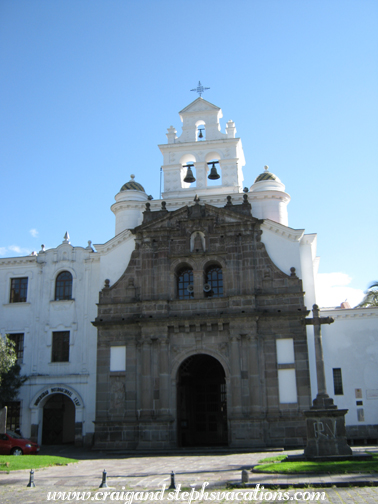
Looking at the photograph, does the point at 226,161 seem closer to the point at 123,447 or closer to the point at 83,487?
the point at 123,447

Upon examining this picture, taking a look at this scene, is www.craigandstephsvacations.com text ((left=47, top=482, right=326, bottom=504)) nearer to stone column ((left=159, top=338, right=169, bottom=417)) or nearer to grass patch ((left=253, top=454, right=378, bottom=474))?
grass patch ((left=253, top=454, right=378, bottom=474))

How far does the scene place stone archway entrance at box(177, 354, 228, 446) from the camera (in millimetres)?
31514

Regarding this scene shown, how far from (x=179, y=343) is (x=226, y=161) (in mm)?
12367

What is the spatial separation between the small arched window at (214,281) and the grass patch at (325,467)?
14.6m

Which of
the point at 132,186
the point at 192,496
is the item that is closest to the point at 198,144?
the point at 132,186

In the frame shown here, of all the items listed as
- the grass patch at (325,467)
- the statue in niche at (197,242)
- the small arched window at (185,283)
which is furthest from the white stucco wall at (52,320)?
the grass patch at (325,467)

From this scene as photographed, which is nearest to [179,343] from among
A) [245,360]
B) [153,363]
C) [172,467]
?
[153,363]

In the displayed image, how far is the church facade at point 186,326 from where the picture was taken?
2898cm

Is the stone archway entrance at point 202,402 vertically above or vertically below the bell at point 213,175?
below

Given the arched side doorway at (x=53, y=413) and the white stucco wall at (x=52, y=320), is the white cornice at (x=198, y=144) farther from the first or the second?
the arched side doorway at (x=53, y=413)

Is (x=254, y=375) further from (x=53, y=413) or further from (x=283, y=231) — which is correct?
(x=53, y=413)

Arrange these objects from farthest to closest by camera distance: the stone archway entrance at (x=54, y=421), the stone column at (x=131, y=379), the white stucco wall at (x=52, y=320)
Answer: the stone archway entrance at (x=54, y=421) < the white stucco wall at (x=52, y=320) < the stone column at (x=131, y=379)

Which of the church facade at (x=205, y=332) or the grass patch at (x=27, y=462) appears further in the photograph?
the church facade at (x=205, y=332)

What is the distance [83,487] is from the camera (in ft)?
51.3
